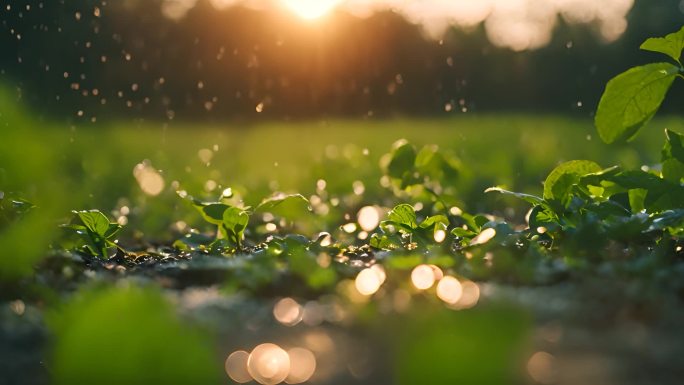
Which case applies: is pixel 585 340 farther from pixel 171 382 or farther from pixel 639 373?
pixel 171 382

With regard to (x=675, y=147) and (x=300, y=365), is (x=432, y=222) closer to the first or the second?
(x=675, y=147)

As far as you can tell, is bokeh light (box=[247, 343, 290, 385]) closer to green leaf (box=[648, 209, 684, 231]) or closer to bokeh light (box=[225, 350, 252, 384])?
bokeh light (box=[225, 350, 252, 384])

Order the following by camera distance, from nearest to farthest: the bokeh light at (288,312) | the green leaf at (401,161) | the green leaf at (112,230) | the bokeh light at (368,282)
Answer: the bokeh light at (288,312) < the bokeh light at (368,282) < the green leaf at (112,230) < the green leaf at (401,161)

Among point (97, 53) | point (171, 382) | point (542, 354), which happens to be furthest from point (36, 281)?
point (97, 53)

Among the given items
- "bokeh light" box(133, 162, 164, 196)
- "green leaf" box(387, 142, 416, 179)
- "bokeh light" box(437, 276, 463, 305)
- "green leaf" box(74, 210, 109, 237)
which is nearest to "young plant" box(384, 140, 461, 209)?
"green leaf" box(387, 142, 416, 179)

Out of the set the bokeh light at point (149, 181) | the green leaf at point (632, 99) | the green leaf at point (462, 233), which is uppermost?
the green leaf at point (632, 99)

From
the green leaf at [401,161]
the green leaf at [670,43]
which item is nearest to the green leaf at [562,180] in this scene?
the green leaf at [670,43]

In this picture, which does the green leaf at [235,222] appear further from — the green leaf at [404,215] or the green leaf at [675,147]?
the green leaf at [675,147]
